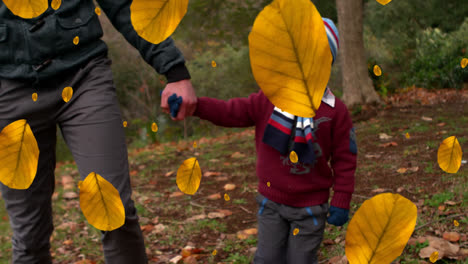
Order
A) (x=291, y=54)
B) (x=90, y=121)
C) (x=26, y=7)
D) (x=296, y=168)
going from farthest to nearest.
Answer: (x=296, y=168) → (x=90, y=121) → (x=26, y=7) → (x=291, y=54)

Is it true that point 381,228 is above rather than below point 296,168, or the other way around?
above

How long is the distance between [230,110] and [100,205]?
132 centimetres

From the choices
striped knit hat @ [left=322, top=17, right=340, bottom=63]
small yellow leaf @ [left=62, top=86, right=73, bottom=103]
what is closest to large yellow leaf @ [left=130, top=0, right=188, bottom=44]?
small yellow leaf @ [left=62, top=86, right=73, bottom=103]

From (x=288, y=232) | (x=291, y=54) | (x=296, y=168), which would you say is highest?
(x=291, y=54)

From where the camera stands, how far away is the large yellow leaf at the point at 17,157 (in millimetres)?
543

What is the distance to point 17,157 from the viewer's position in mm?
544

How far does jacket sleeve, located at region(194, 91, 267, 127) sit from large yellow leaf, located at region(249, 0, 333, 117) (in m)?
1.32

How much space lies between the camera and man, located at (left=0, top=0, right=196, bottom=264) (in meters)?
1.43

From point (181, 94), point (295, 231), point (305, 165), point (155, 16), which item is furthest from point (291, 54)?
point (295, 231)

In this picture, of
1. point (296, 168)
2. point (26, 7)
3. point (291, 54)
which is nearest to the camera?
point (291, 54)

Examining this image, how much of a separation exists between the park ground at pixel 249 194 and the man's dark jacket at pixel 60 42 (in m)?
1.51
